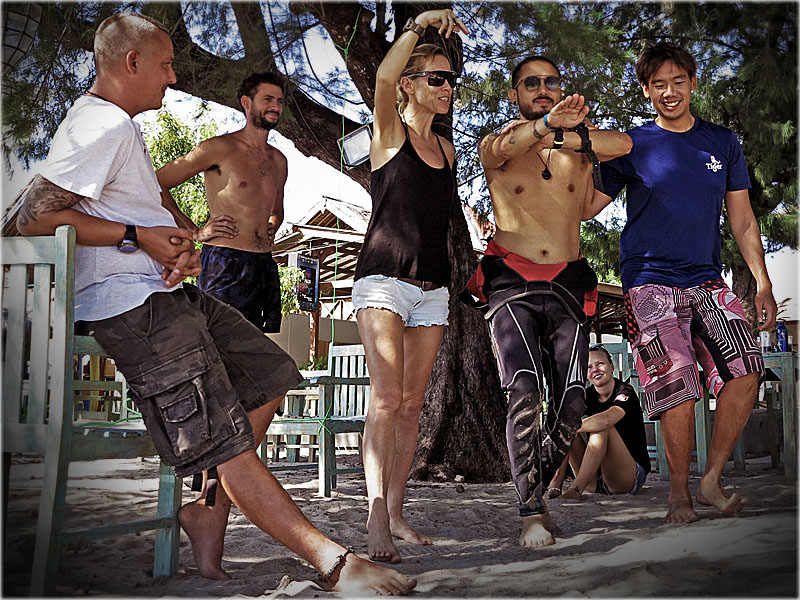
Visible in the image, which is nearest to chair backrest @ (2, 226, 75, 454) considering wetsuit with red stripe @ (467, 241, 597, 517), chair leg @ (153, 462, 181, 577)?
chair leg @ (153, 462, 181, 577)

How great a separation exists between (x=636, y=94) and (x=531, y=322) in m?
3.04

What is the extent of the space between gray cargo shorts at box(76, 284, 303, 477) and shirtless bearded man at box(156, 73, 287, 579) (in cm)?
111

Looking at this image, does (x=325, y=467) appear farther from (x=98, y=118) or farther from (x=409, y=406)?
(x=98, y=118)

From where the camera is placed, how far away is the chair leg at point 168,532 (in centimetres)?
220

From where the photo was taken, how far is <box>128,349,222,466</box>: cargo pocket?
6.05ft

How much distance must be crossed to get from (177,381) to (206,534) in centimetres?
56

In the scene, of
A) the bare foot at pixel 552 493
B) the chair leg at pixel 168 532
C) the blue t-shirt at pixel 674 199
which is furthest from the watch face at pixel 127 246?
the bare foot at pixel 552 493

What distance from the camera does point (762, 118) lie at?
5148 mm

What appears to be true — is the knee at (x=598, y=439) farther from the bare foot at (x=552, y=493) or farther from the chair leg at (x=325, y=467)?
the chair leg at (x=325, y=467)

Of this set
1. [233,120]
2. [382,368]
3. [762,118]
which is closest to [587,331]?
[382,368]

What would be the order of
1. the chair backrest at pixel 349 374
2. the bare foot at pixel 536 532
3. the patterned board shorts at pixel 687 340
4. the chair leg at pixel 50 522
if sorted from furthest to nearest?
the chair backrest at pixel 349 374
the patterned board shorts at pixel 687 340
the bare foot at pixel 536 532
the chair leg at pixel 50 522

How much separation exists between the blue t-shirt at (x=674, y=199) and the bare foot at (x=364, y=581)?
1503 millimetres

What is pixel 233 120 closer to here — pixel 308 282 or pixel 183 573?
pixel 308 282

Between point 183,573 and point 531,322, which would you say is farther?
point 531,322
